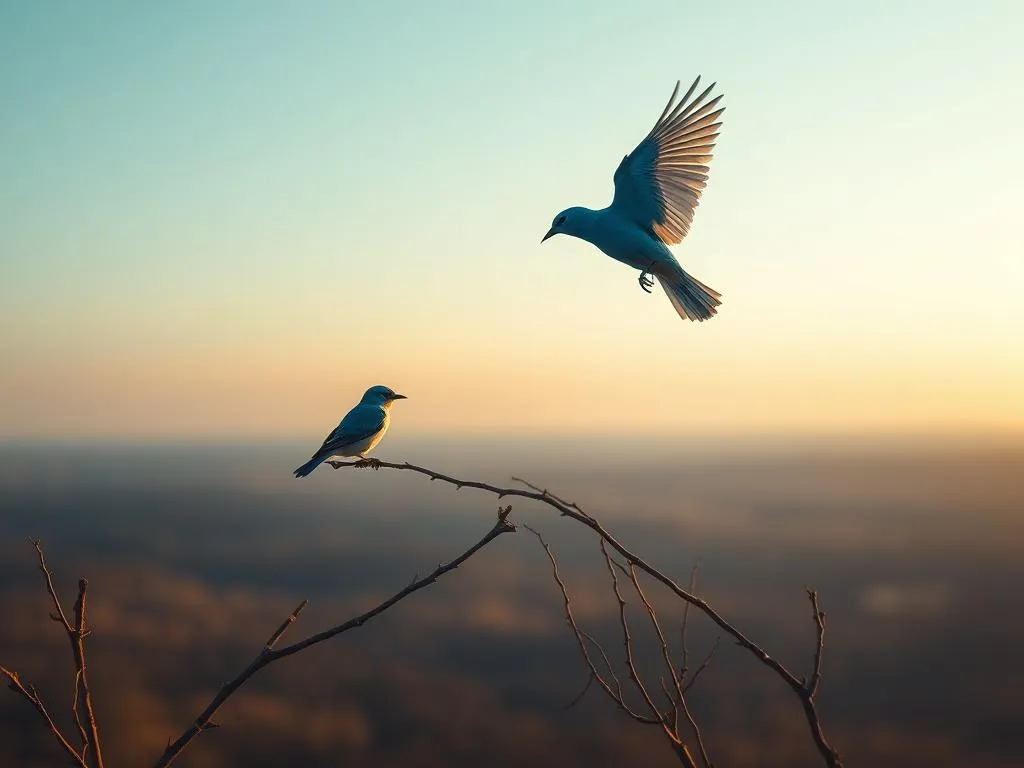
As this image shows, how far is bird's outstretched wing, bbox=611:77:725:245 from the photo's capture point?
19.0ft

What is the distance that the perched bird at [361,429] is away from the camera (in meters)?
9.30

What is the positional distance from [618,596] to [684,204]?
11.1 ft

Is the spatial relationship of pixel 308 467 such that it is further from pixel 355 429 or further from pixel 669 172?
pixel 669 172

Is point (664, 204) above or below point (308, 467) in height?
above

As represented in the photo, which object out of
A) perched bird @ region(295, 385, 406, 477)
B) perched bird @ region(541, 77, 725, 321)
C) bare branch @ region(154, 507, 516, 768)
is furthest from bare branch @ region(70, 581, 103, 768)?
perched bird @ region(295, 385, 406, 477)

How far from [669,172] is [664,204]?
0.40 m

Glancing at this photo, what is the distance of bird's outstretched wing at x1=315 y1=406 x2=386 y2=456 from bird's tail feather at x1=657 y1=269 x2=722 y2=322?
485 centimetres

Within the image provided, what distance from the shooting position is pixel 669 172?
613cm

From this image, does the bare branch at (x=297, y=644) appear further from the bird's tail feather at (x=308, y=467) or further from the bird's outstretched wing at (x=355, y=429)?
the bird's outstretched wing at (x=355, y=429)

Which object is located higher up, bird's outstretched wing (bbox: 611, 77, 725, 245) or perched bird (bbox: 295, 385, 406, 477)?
bird's outstretched wing (bbox: 611, 77, 725, 245)

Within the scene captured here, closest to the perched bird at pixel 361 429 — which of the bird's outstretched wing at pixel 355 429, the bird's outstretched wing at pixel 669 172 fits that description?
the bird's outstretched wing at pixel 355 429

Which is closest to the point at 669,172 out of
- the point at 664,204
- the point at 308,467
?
the point at 664,204

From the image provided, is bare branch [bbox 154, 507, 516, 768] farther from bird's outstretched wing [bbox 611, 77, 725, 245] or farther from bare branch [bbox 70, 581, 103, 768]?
bird's outstretched wing [bbox 611, 77, 725, 245]

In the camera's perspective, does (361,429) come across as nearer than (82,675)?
No
